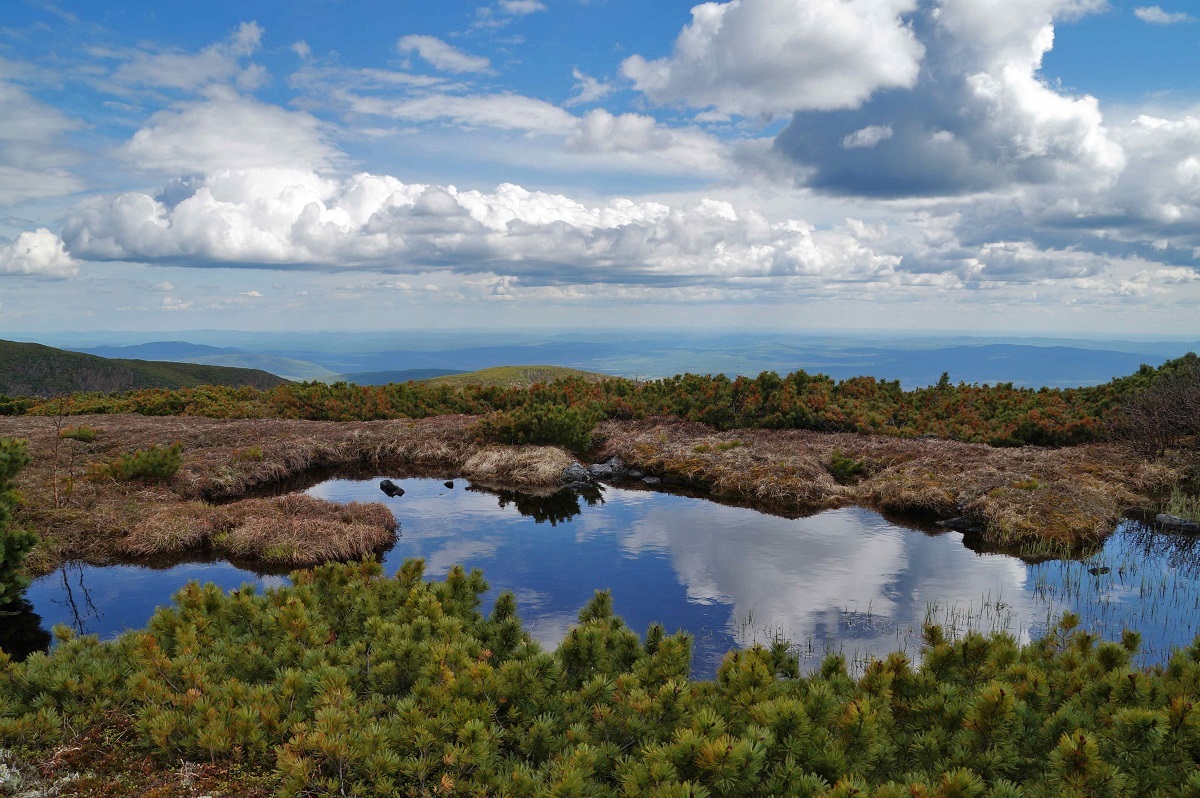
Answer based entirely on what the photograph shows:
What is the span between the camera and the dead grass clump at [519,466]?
24.7 m

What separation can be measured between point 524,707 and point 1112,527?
62.6ft

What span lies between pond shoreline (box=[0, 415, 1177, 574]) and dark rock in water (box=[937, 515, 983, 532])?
0.66ft

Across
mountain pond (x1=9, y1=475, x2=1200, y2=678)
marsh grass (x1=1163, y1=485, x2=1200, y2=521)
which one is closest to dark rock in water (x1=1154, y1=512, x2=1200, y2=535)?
marsh grass (x1=1163, y1=485, x2=1200, y2=521)

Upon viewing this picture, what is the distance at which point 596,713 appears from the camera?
5.68 m

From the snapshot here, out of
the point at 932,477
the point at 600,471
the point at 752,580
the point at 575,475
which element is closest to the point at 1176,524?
the point at 932,477

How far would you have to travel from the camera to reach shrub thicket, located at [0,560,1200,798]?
4.67 metres

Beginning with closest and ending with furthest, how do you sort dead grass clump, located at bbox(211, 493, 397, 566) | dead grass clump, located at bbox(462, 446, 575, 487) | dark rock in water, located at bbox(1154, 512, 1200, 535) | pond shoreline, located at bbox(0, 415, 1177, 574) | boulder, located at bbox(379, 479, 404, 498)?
dead grass clump, located at bbox(211, 493, 397, 566) → pond shoreline, located at bbox(0, 415, 1177, 574) → dark rock in water, located at bbox(1154, 512, 1200, 535) → boulder, located at bbox(379, 479, 404, 498) → dead grass clump, located at bbox(462, 446, 575, 487)

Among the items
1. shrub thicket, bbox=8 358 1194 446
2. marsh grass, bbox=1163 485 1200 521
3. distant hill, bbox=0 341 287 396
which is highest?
shrub thicket, bbox=8 358 1194 446

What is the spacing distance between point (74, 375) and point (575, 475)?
15200 cm

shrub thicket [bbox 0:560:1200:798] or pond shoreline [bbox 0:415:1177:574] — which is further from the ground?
shrub thicket [bbox 0:560:1200:798]

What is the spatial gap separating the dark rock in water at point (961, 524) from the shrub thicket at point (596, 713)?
12332 mm

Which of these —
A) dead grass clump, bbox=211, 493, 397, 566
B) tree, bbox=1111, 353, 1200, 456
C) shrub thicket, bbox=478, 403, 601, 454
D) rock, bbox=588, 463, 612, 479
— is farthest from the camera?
shrub thicket, bbox=478, 403, 601, 454

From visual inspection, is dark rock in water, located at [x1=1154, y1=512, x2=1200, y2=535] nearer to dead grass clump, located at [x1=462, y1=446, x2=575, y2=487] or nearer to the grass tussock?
dead grass clump, located at [x1=462, y1=446, x2=575, y2=487]

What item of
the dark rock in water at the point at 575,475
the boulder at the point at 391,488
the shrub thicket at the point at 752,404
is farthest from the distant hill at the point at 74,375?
the dark rock in water at the point at 575,475
